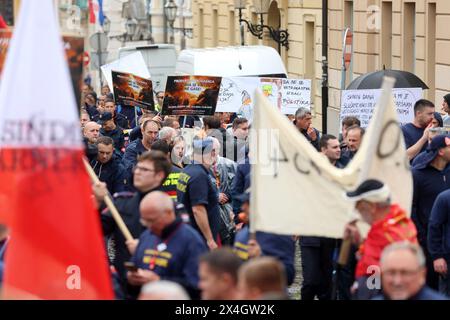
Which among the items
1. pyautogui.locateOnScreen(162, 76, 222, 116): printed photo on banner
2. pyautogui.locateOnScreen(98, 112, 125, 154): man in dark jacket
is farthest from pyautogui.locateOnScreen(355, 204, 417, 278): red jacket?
pyautogui.locateOnScreen(98, 112, 125, 154): man in dark jacket

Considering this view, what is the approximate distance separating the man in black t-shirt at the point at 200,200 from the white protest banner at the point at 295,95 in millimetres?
8459

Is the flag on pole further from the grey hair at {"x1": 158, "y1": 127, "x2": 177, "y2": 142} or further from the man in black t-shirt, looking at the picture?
the grey hair at {"x1": 158, "y1": 127, "x2": 177, "y2": 142}

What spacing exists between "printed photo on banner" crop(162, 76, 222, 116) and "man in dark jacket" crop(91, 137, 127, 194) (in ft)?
14.8

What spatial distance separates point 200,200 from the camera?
491 inches

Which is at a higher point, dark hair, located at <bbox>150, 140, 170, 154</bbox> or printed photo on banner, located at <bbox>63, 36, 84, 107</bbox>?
printed photo on banner, located at <bbox>63, 36, 84, 107</bbox>

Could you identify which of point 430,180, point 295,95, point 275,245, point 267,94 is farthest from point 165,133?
point 275,245

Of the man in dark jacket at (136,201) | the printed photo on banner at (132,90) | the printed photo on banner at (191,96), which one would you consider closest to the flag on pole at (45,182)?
the man in dark jacket at (136,201)

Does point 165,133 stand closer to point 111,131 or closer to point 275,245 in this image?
point 111,131

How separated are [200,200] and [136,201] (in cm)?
160

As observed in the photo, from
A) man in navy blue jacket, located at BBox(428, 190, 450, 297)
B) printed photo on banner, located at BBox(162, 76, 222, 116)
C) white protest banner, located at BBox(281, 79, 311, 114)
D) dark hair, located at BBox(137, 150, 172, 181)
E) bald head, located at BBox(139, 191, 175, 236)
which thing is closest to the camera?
bald head, located at BBox(139, 191, 175, 236)

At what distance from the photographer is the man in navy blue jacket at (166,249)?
9102 mm

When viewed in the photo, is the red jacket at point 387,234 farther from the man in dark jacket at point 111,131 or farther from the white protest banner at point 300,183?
the man in dark jacket at point 111,131

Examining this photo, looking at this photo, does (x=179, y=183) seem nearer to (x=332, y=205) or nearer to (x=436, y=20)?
(x=332, y=205)

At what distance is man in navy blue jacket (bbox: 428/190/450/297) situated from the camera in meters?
11.8
